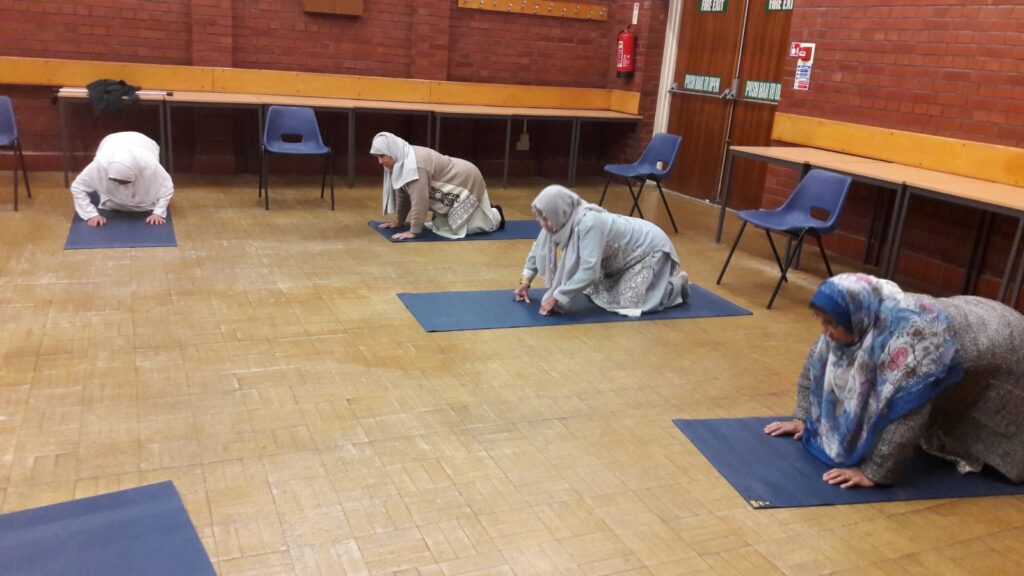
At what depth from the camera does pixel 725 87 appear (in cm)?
820

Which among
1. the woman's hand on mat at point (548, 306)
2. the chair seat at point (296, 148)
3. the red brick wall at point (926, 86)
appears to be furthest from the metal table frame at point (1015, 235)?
the chair seat at point (296, 148)

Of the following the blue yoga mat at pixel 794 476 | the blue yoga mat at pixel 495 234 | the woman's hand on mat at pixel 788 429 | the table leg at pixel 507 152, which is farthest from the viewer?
the table leg at pixel 507 152

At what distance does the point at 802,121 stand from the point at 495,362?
13.8ft

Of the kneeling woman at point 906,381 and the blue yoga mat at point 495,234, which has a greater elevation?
the kneeling woman at point 906,381

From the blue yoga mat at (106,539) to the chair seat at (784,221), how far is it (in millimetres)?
3939

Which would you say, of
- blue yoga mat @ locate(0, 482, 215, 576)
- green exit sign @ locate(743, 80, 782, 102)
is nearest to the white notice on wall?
green exit sign @ locate(743, 80, 782, 102)

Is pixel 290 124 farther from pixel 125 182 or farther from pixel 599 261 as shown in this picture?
pixel 599 261

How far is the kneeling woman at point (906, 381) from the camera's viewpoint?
2783mm

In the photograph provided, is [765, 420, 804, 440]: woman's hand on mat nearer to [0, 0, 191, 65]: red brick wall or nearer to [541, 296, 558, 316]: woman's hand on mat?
[541, 296, 558, 316]: woman's hand on mat

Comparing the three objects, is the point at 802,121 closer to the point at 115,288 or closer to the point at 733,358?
the point at 733,358

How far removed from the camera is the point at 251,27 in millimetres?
8086

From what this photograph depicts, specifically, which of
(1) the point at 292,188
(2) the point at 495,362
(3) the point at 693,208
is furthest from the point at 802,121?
(1) the point at 292,188

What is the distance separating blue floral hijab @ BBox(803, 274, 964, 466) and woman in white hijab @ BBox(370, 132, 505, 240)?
12.3 ft

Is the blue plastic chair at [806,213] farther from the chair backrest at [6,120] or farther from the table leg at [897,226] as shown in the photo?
the chair backrest at [6,120]
